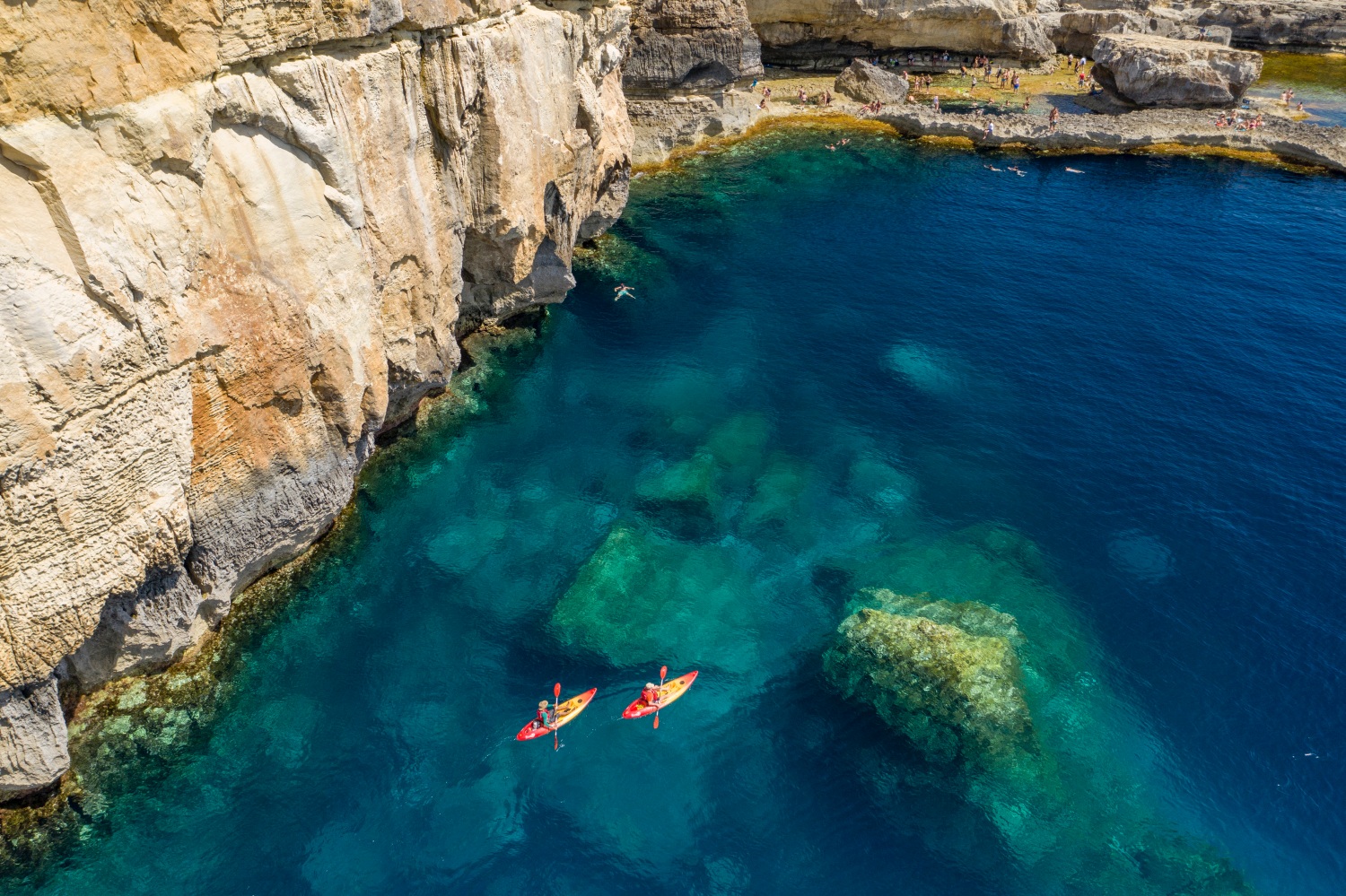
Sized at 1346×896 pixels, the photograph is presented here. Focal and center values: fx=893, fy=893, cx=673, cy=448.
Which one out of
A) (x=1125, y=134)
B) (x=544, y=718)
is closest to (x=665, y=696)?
(x=544, y=718)

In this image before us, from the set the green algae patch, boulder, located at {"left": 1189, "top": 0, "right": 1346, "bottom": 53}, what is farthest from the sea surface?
the green algae patch

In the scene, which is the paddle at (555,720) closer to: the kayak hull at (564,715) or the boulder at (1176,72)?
the kayak hull at (564,715)

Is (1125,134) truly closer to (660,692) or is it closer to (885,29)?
(885,29)

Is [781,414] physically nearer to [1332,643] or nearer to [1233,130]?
[1332,643]

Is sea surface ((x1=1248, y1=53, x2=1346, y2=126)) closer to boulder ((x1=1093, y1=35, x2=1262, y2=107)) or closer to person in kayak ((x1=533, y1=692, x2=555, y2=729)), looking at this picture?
boulder ((x1=1093, y1=35, x2=1262, y2=107))

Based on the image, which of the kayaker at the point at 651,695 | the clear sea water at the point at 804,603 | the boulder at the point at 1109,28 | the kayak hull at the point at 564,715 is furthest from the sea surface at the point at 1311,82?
the kayak hull at the point at 564,715
